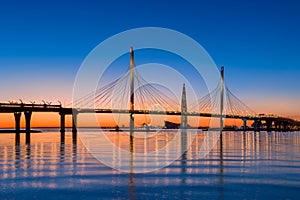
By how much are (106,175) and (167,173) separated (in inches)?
112

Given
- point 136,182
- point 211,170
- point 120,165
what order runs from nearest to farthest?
point 136,182, point 211,170, point 120,165

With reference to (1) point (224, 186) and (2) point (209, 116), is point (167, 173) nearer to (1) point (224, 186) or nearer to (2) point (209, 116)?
(1) point (224, 186)

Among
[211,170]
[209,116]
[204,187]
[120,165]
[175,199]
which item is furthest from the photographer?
[209,116]

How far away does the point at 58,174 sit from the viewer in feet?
59.1

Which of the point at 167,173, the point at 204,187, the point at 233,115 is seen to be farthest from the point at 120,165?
the point at 233,115

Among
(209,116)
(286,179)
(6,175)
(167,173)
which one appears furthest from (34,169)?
(209,116)

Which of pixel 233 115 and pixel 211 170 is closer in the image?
pixel 211 170

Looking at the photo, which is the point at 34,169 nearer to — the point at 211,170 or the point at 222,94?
the point at 211,170

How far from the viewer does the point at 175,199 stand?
479 inches

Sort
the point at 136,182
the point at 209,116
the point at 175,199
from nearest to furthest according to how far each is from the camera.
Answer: the point at 175,199, the point at 136,182, the point at 209,116

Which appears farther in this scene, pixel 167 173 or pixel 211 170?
pixel 211 170

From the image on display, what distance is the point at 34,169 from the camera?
19.8m

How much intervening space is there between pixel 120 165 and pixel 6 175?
630 centimetres

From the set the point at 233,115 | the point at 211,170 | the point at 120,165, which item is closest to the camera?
the point at 211,170
